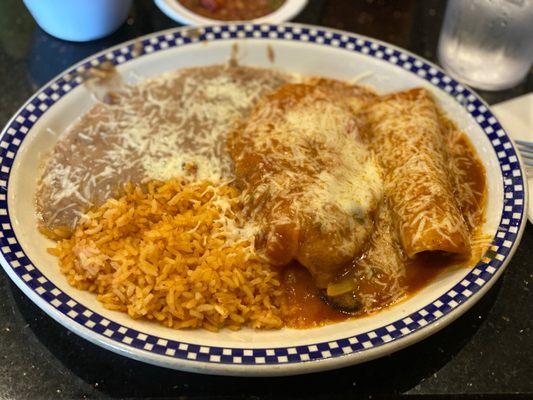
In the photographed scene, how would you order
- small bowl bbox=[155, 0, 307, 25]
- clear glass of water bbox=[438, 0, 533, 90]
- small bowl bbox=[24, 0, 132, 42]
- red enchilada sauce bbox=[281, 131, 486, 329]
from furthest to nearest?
small bowl bbox=[155, 0, 307, 25] < small bowl bbox=[24, 0, 132, 42] < clear glass of water bbox=[438, 0, 533, 90] < red enchilada sauce bbox=[281, 131, 486, 329]

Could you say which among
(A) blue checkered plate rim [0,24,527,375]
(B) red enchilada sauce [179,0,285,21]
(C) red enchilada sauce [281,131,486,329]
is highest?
(B) red enchilada sauce [179,0,285,21]

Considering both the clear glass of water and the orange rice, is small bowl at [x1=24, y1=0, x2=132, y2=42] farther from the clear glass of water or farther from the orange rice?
the clear glass of water

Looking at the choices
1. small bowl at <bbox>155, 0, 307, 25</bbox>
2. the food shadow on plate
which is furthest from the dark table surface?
small bowl at <bbox>155, 0, 307, 25</bbox>

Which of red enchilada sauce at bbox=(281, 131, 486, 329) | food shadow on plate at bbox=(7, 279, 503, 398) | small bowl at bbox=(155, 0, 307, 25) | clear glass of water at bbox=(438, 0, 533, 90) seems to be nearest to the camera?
food shadow on plate at bbox=(7, 279, 503, 398)

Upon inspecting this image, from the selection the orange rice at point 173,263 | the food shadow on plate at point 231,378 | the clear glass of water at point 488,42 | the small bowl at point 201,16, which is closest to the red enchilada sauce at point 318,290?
the orange rice at point 173,263

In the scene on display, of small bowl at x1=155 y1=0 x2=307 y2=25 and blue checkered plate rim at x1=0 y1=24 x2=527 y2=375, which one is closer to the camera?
blue checkered plate rim at x1=0 y1=24 x2=527 y2=375

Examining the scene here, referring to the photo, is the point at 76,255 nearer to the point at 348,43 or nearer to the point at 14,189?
the point at 14,189
